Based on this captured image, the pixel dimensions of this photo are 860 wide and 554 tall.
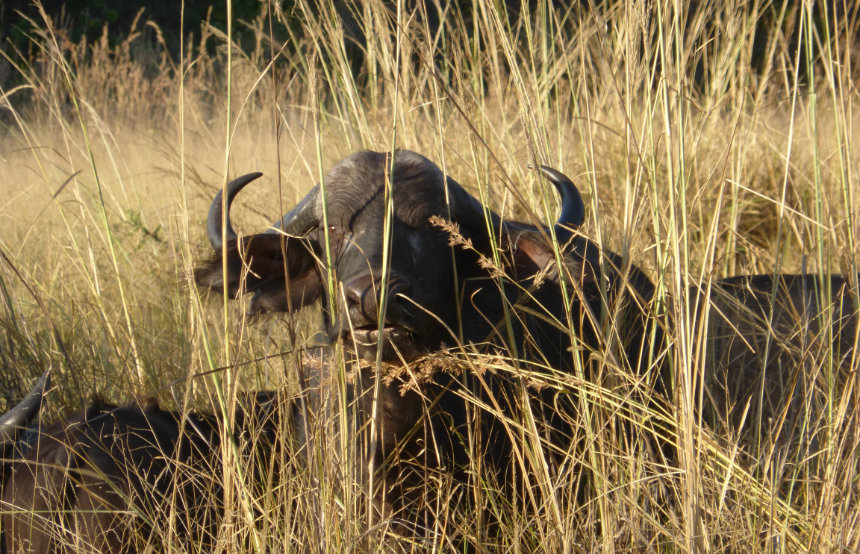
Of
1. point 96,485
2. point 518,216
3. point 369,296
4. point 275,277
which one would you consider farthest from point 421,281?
point 518,216

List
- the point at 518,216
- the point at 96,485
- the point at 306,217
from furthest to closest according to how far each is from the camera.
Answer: the point at 518,216 → the point at 306,217 → the point at 96,485

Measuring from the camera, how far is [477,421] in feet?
8.56

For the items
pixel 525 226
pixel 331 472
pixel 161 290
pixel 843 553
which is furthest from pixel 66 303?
pixel 843 553

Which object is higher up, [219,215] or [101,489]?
[219,215]

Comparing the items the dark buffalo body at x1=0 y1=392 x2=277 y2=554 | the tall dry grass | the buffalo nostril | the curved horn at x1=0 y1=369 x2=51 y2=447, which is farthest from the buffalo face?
the curved horn at x1=0 y1=369 x2=51 y2=447

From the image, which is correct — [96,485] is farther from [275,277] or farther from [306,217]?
[306,217]

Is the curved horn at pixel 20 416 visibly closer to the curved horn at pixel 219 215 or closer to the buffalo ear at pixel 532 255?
the curved horn at pixel 219 215

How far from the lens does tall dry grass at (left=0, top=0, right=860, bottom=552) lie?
2.09 m

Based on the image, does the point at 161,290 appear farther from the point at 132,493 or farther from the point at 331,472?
the point at 331,472

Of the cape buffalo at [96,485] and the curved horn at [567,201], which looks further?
the curved horn at [567,201]

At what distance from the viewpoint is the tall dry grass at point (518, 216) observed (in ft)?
6.87

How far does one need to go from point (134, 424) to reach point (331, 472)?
40.9 inches

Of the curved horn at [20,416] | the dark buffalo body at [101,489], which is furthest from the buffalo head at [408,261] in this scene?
the curved horn at [20,416]

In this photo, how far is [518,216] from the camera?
4.42 metres
